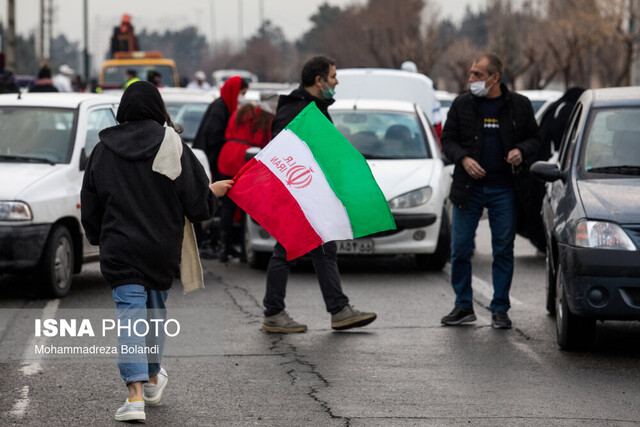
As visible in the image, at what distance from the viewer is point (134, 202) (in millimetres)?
5852

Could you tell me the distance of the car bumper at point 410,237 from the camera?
11688 millimetres

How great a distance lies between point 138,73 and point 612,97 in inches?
1174

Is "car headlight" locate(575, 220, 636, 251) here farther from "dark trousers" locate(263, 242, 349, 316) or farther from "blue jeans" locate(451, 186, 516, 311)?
"dark trousers" locate(263, 242, 349, 316)

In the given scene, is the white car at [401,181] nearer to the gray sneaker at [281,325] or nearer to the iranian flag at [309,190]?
the gray sneaker at [281,325]

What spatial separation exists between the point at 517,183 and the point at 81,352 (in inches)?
124

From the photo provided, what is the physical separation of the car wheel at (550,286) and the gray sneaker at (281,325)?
1825 millimetres

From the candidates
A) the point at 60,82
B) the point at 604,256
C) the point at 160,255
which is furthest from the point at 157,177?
the point at 60,82

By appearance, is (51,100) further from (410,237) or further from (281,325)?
(281,325)

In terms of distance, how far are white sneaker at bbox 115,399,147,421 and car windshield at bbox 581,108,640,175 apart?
3674 millimetres

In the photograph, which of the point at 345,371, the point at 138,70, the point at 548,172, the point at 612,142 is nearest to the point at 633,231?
the point at 548,172

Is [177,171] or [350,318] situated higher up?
[177,171]

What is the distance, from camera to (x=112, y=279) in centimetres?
Answer: 586

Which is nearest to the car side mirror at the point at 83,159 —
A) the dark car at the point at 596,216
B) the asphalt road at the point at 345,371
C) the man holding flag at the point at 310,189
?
the asphalt road at the point at 345,371

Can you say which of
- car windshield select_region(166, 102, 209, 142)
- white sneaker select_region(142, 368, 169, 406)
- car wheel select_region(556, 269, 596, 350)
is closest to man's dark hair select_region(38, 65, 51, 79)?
car windshield select_region(166, 102, 209, 142)
